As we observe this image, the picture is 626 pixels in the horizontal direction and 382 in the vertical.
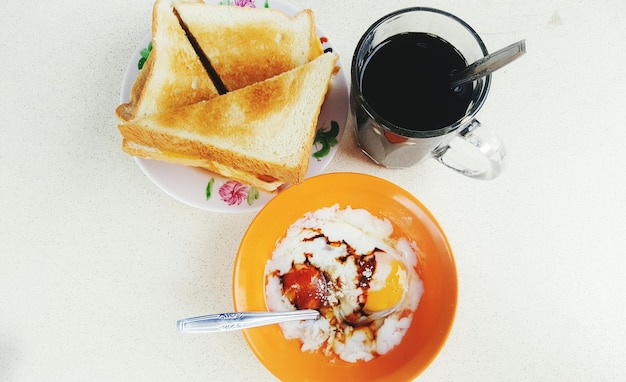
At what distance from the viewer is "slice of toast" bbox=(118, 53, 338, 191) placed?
1.07 m

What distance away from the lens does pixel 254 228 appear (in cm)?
108

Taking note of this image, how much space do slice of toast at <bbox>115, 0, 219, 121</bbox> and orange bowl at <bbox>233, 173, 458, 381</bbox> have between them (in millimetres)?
290

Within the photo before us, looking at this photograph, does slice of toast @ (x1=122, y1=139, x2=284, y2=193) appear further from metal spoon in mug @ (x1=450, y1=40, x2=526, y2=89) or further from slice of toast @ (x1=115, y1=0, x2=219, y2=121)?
metal spoon in mug @ (x1=450, y1=40, x2=526, y2=89)

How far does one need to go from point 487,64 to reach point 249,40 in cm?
50

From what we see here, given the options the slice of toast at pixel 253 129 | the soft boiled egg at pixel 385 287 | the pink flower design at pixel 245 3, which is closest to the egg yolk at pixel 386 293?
the soft boiled egg at pixel 385 287

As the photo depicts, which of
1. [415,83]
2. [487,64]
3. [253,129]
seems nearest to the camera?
[487,64]

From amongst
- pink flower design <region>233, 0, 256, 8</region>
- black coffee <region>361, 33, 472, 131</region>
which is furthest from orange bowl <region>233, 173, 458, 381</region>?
pink flower design <region>233, 0, 256, 8</region>

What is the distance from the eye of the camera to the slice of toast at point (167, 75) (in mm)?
1083

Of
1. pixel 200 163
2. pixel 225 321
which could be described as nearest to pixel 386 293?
pixel 225 321

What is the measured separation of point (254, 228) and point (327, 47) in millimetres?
411

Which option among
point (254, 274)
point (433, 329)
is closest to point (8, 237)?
point (254, 274)

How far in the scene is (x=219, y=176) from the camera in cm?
112

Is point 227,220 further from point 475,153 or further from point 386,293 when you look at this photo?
point 475,153

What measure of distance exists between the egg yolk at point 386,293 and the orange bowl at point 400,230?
54mm
